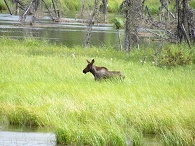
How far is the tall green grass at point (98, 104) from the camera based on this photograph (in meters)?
10.8

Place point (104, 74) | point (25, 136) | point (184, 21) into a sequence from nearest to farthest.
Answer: point (25, 136), point (104, 74), point (184, 21)

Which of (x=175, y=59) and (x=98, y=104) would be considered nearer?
(x=98, y=104)

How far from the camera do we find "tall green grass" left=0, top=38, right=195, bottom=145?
10783 mm

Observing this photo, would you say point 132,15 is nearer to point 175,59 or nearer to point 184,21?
point 184,21

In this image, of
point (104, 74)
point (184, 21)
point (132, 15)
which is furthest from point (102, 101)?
point (132, 15)

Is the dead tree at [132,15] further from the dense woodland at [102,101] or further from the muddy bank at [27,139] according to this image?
the muddy bank at [27,139]

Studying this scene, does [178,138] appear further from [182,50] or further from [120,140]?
[182,50]

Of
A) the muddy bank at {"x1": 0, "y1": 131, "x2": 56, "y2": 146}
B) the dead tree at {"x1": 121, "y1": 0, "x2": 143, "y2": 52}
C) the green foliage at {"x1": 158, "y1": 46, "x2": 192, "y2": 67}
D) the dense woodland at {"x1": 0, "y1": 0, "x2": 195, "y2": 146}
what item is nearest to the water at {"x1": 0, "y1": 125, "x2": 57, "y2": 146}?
the muddy bank at {"x1": 0, "y1": 131, "x2": 56, "y2": 146}

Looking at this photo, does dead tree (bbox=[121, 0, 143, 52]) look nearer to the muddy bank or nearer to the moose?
the moose

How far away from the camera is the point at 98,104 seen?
13.0m

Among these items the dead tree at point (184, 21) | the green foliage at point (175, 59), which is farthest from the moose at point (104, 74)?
the dead tree at point (184, 21)

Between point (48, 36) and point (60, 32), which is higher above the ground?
point (48, 36)

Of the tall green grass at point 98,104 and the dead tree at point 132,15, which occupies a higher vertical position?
the dead tree at point 132,15

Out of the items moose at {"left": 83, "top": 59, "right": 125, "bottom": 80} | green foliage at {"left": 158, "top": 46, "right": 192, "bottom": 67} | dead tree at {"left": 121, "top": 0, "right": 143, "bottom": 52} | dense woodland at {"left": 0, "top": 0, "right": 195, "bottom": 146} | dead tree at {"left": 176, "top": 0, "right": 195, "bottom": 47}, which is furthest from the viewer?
dead tree at {"left": 121, "top": 0, "right": 143, "bottom": 52}
